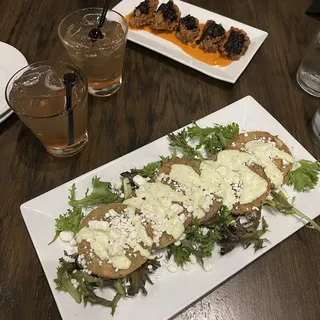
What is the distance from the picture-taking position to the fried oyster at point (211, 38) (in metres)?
2.38

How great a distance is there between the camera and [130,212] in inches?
59.4

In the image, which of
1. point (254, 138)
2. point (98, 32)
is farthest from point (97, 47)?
point (254, 138)

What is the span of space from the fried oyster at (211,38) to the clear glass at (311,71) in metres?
0.54

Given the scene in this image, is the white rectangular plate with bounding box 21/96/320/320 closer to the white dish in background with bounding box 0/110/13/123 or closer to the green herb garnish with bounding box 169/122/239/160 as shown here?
the green herb garnish with bounding box 169/122/239/160

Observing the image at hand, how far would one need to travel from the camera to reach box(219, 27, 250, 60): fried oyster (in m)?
2.31

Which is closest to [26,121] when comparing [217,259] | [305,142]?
[217,259]

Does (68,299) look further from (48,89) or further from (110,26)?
(110,26)

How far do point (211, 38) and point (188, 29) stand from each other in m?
0.16

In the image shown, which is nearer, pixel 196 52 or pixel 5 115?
pixel 5 115

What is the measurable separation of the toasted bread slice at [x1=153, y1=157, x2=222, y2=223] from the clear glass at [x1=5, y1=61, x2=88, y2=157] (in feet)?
1.60

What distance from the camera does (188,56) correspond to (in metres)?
2.39

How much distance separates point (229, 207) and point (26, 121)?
986 millimetres

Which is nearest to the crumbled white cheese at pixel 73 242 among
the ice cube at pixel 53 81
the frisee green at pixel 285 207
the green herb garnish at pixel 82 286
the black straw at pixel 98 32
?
the green herb garnish at pixel 82 286

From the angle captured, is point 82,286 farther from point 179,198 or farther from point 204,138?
point 204,138
